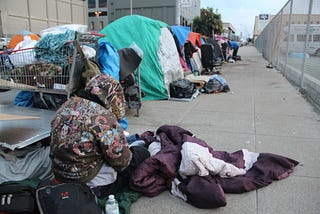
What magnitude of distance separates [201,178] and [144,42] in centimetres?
454

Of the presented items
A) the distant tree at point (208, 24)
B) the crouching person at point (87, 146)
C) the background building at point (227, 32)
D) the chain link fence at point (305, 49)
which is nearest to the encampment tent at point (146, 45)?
the chain link fence at point (305, 49)

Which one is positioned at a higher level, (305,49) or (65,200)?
(305,49)

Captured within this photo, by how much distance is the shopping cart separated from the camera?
155 inches

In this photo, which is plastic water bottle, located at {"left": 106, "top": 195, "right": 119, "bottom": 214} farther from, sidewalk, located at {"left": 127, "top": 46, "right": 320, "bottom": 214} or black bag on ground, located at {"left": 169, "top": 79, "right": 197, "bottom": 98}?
black bag on ground, located at {"left": 169, "top": 79, "right": 197, "bottom": 98}

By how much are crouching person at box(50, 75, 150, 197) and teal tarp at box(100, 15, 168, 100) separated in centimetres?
424

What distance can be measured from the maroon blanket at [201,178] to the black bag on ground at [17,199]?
934 millimetres

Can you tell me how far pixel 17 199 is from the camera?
2.10 m

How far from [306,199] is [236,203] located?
661 millimetres

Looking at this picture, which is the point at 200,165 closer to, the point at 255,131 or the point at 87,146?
the point at 87,146

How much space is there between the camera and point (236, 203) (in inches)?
105

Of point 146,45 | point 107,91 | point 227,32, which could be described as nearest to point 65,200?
point 107,91

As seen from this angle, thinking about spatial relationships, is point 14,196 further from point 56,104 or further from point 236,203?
point 56,104

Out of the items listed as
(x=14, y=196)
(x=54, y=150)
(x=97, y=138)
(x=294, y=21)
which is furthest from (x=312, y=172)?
(x=294, y=21)

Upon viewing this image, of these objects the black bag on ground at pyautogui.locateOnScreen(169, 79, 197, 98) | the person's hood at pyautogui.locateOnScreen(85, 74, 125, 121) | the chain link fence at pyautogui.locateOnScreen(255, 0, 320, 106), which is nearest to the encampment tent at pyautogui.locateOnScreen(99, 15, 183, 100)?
the black bag on ground at pyautogui.locateOnScreen(169, 79, 197, 98)
